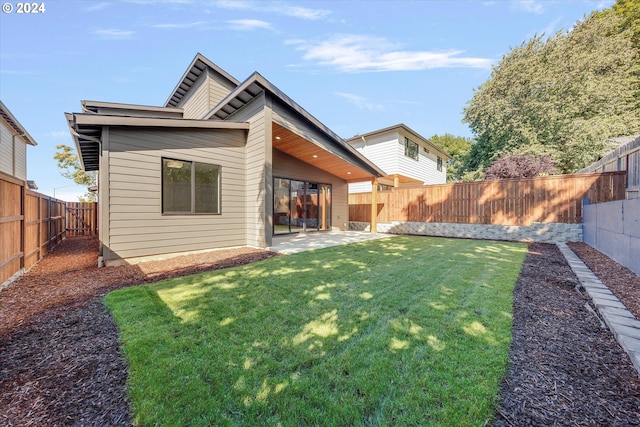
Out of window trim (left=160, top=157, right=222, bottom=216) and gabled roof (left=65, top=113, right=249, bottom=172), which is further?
window trim (left=160, top=157, right=222, bottom=216)

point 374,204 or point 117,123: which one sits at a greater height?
point 117,123

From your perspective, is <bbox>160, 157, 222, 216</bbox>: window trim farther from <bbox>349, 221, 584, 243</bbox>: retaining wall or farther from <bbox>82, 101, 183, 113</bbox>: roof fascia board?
<bbox>349, 221, 584, 243</bbox>: retaining wall

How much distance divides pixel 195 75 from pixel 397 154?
1057 centimetres

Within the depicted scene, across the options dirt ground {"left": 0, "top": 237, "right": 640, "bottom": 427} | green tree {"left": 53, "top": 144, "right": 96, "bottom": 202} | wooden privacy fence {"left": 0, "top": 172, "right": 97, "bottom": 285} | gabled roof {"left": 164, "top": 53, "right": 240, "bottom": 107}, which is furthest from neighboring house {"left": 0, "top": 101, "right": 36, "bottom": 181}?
green tree {"left": 53, "top": 144, "right": 96, "bottom": 202}

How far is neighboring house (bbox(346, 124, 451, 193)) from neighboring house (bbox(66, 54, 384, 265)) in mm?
4620

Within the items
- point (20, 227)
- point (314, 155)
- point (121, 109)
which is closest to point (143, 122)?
point (20, 227)

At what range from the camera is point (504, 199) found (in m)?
9.52

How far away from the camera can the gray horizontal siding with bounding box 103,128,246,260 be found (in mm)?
5441

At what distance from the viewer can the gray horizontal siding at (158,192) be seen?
17.9 feet

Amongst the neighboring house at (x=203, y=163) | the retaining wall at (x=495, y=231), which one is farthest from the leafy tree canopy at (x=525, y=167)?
the neighboring house at (x=203, y=163)

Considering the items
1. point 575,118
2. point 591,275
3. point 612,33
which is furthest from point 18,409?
→ point 612,33

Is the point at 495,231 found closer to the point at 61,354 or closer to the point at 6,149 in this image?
the point at 61,354

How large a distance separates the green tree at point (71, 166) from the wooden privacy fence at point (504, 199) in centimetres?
3053

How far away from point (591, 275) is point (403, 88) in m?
12.3
